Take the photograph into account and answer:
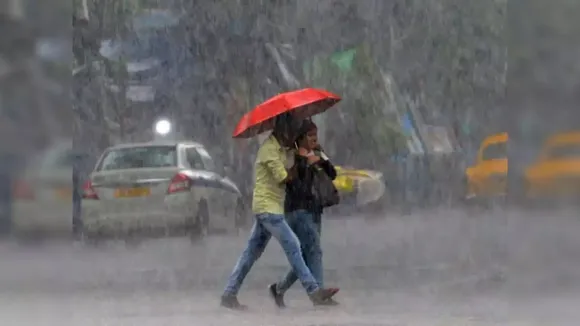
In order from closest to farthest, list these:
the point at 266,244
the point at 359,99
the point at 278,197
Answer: the point at 278,197, the point at 266,244, the point at 359,99

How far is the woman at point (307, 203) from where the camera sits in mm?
7402

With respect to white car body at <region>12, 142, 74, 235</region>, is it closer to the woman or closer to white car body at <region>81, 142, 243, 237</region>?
white car body at <region>81, 142, 243, 237</region>

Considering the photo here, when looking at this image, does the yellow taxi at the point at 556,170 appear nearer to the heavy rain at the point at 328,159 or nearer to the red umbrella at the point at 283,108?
the heavy rain at the point at 328,159

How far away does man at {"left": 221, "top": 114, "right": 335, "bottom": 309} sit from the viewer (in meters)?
7.29

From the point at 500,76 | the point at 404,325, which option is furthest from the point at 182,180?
the point at 500,76

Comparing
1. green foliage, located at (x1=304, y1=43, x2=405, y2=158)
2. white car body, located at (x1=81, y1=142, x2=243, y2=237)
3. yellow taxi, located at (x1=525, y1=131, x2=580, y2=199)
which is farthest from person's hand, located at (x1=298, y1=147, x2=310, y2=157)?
yellow taxi, located at (x1=525, y1=131, x2=580, y2=199)

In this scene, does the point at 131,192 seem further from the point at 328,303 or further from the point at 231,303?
the point at 328,303

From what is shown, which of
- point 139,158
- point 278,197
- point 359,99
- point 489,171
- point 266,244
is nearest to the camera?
point 278,197

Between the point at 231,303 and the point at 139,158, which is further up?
the point at 139,158

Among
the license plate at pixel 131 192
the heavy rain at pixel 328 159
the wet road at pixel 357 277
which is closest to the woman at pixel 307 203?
the heavy rain at pixel 328 159

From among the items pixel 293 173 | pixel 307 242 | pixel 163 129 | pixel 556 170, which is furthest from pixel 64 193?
pixel 556 170

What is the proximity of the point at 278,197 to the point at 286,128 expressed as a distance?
497 mm

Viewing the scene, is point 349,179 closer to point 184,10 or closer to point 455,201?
point 455,201

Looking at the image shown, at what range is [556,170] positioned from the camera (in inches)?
300
